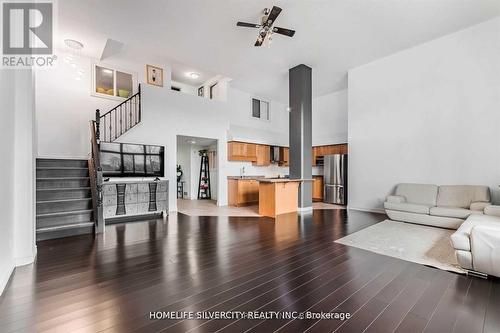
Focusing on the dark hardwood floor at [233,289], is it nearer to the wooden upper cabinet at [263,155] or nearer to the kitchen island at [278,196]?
the kitchen island at [278,196]

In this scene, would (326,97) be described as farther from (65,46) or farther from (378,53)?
(65,46)

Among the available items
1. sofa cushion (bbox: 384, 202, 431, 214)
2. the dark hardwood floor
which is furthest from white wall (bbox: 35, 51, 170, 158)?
sofa cushion (bbox: 384, 202, 431, 214)

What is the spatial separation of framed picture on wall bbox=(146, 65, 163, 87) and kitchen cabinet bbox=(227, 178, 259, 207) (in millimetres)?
3959

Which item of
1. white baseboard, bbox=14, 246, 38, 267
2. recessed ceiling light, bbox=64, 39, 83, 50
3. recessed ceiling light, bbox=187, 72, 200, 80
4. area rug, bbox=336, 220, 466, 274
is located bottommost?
area rug, bbox=336, 220, 466, 274

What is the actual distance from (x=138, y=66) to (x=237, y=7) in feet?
13.8

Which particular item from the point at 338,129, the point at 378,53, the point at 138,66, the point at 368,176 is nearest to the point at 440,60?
the point at 378,53

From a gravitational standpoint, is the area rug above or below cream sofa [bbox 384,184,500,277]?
below

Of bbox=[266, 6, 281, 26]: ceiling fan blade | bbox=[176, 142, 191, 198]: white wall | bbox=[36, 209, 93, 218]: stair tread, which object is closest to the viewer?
bbox=[266, 6, 281, 26]: ceiling fan blade

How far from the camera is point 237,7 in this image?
3998mm

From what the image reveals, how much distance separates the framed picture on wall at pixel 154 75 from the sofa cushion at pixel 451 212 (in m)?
7.81

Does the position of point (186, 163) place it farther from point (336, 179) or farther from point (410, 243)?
point (410, 243)

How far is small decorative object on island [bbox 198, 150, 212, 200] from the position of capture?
941 centimetres

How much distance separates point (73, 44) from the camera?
5434 millimetres

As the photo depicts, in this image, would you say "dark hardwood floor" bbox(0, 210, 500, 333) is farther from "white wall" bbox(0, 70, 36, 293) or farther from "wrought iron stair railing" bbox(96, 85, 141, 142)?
"wrought iron stair railing" bbox(96, 85, 141, 142)
